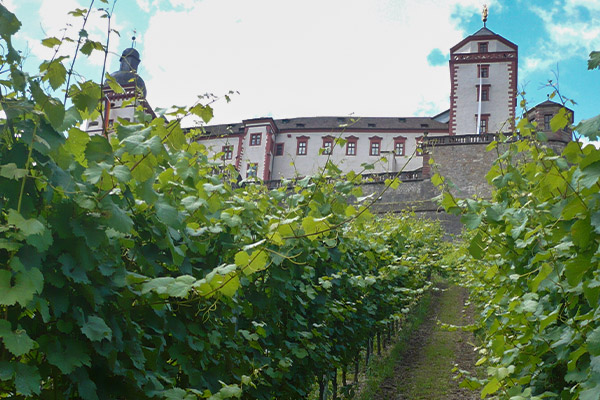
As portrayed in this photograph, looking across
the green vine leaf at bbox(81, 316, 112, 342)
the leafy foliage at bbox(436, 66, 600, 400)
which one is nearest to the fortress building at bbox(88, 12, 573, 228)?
the leafy foliage at bbox(436, 66, 600, 400)

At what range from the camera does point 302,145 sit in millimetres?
49000

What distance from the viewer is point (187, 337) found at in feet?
8.57

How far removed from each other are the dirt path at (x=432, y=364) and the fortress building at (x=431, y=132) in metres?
10.4

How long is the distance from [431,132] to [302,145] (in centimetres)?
1085

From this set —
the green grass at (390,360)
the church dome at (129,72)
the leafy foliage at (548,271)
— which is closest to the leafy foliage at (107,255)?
the church dome at (129,72)

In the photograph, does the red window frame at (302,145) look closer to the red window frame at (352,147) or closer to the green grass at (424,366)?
the red window frame at (352,147)

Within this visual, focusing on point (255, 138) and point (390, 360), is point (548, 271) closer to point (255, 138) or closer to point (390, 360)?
point (390, 360)

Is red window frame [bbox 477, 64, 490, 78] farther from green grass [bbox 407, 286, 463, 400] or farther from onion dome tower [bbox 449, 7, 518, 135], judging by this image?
green grass [bbox 407, 286, 463, 400]

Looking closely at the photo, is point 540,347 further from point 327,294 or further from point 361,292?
point 361,292

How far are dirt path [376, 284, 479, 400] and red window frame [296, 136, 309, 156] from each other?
3546cm

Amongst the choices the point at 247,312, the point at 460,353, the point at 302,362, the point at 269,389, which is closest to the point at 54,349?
the point at 247,312

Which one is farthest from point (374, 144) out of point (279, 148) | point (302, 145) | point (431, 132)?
point (279, 148)

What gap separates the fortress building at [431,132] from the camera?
33.1 m

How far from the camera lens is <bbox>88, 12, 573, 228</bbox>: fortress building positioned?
33094 millimetres
